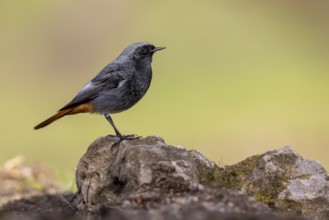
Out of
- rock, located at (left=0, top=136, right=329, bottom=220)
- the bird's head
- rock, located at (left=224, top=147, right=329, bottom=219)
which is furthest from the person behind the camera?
the bird's head

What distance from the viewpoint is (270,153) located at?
23.2 feet

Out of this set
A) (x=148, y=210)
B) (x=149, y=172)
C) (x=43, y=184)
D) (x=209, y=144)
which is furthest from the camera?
(x=209, y=144)

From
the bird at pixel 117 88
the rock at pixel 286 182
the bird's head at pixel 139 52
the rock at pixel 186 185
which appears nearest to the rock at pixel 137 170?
the rock at pixel 186 185

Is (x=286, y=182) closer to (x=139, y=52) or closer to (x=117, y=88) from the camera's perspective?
(x=117, y=88)

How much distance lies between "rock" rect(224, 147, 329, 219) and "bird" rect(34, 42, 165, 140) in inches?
74.6

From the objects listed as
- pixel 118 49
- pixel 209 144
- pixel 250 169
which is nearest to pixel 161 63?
pixel 118 49

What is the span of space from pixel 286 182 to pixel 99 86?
2865mm

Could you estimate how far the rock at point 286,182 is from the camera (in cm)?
666

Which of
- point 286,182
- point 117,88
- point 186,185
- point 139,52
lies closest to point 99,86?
point 117,88

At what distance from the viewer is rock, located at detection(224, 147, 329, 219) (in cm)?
666

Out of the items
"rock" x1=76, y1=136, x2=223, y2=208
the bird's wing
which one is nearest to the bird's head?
the bird's wing

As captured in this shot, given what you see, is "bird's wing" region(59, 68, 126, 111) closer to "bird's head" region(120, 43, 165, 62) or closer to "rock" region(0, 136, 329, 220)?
"bird's head" region(120, 43, 165, 62)

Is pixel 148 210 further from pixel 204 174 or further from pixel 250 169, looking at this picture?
pixel 250 169

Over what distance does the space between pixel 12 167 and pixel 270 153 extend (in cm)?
489
